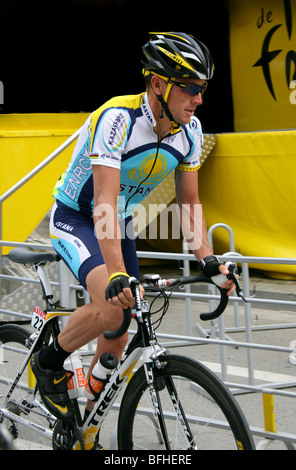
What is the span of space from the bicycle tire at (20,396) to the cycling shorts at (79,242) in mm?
763

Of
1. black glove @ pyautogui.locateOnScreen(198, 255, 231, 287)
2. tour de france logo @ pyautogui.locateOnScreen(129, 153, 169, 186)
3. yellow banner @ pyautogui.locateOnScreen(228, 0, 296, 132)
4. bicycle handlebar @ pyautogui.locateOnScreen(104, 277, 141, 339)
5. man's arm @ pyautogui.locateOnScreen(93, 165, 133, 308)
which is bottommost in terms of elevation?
bicycle handlebar @ pyautogui.locateOnScreen(104, 277, 141, 339)

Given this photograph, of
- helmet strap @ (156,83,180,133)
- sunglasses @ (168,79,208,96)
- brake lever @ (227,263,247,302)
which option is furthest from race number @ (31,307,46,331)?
sunglasses @ (168,79,208,96)

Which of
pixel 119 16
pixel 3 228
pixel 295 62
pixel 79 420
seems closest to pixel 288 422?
pixel 79 420

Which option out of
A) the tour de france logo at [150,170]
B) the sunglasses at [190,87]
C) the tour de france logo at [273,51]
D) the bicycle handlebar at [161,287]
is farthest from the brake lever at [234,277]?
the tour de france logo at [273,51]

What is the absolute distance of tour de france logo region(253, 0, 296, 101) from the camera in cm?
1014

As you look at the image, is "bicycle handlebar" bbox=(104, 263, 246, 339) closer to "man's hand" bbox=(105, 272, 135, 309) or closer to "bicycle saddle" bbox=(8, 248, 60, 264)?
"man's hand" bbox=(105, 272, 135, 309)

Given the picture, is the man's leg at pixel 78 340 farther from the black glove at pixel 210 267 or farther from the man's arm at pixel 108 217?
the black glove at pixel 210 267

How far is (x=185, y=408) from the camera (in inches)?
148

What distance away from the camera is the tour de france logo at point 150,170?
3.76 meters

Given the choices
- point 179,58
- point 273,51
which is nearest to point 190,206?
point 179,58

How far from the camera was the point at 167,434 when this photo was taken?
342 centimetres

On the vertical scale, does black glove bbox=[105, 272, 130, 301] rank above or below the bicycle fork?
above

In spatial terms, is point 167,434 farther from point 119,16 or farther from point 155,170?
point 119,16

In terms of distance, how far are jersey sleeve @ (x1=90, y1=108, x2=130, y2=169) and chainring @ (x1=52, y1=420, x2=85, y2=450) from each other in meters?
1.32
